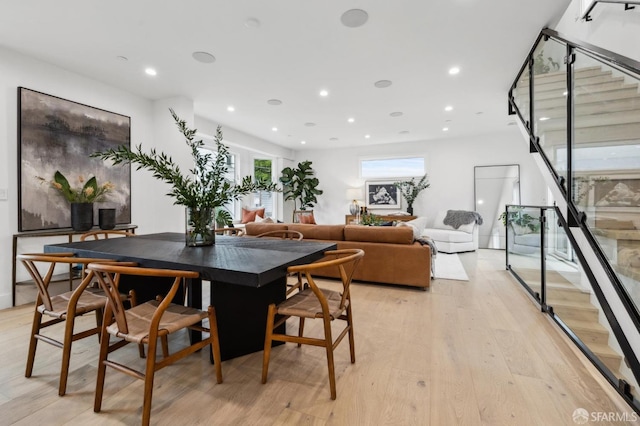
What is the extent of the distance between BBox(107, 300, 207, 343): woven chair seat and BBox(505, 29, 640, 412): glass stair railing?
233 centimetres

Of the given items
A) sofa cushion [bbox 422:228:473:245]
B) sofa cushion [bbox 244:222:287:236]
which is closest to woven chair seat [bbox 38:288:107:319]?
sofa cushion [bbox 244:222:287:236]

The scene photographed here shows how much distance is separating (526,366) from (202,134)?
18.4 ft

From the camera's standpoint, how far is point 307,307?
159 cm

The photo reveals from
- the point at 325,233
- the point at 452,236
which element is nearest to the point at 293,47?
the point at 325,233

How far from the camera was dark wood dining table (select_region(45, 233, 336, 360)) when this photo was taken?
1452mm

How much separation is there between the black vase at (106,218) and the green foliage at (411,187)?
244 inches

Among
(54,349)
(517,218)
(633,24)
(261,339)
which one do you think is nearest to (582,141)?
(633,24)

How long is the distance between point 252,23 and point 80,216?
2918 millimetres

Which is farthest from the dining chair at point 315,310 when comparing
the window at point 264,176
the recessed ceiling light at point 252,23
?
the window at point 264,176

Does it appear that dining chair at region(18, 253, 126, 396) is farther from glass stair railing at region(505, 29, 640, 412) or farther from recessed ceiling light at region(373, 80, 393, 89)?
recessed ceiling light at region(373, 80, 393, 89)

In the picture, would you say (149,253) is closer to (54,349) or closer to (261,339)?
(261,339)

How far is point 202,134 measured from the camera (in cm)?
531

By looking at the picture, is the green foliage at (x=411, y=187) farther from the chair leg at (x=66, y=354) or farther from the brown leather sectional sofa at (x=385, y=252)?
the chair leg at (x=66, y=354)

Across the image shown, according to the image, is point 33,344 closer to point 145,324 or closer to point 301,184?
point 145,324
